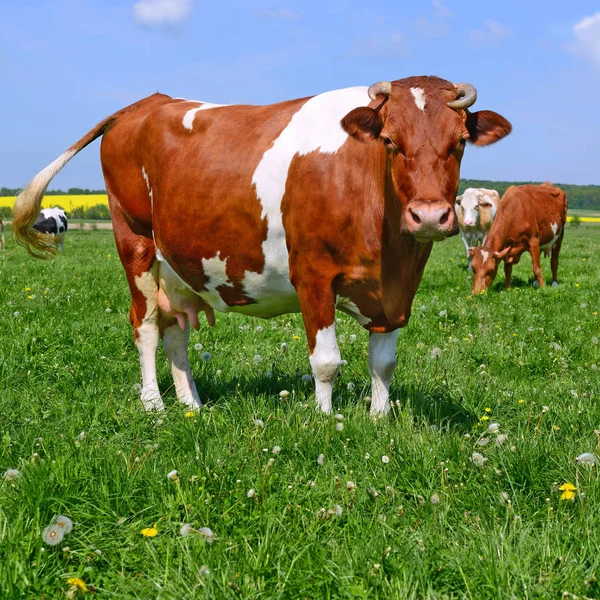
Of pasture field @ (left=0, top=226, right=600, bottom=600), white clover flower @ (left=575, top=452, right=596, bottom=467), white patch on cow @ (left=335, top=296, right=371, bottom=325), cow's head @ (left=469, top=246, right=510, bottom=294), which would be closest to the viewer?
pasture field @ (left=0, top=226, right=600, bottom=600)

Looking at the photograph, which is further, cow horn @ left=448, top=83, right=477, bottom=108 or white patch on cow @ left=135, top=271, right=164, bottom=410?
white patch on cow @ left=135, top=271, right=164, bottom=410

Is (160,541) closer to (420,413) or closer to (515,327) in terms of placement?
(420,413)

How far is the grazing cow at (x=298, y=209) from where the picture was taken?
4.00m

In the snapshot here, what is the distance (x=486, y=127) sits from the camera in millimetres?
4277

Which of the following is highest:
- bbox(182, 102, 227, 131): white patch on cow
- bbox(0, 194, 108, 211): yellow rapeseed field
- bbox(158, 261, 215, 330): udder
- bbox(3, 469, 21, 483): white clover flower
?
bbox(0, 194, 108, 211): yellow rapeseed field

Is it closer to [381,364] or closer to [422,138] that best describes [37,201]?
[381,364]

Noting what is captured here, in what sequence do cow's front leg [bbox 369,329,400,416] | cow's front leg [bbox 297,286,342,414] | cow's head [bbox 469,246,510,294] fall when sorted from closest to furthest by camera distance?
cow's front leg [bbox 297,286,342,414], cow's front leg [bbox 369,329,400,416], cow's head [bbox 469,246,510,294]

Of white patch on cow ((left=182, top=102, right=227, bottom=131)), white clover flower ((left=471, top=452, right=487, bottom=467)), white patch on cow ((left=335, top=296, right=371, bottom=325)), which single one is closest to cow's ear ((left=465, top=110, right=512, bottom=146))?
white patch on cow ((left=335, top=296, right=371, bottom=325))

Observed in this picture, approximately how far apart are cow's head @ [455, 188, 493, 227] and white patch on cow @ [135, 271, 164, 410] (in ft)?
48.1

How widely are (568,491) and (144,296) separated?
3.78m

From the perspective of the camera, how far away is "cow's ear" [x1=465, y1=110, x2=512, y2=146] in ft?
14.0

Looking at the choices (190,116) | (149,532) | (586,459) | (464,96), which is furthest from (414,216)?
(190,116)

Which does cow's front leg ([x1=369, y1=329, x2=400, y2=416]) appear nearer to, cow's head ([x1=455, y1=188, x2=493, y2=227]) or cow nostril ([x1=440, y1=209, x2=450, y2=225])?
cow nostril ([x1=440, y1=209, x2=450, y2=225])

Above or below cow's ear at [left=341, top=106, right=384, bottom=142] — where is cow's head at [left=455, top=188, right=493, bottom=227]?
below
